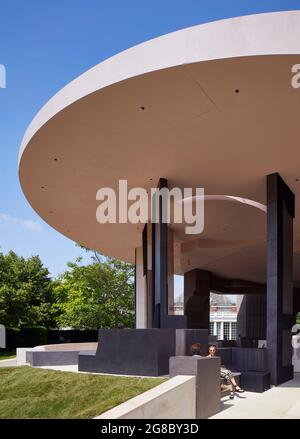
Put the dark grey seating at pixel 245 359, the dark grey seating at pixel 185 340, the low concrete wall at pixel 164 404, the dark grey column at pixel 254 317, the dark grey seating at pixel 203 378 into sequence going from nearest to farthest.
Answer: the low concrete wall at pixel 164 404, the dark grey seating at pixel 203 378, the dark grey seating at pixel 185 340, the dark grey seating at pixel 245 359, the dark grey column at pixel 254 317

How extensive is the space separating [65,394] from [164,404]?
265cm

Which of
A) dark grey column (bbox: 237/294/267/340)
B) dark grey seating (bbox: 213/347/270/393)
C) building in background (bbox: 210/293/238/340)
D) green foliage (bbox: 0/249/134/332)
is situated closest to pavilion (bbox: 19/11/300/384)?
dark grey seating (bbox: 213/347/270/393)

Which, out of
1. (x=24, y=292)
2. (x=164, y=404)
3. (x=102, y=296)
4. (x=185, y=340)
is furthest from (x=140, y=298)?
(x=164, y=404)

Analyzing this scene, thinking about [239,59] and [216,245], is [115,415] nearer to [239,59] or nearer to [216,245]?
[239,59]

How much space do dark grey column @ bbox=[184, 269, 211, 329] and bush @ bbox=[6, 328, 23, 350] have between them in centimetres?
1170

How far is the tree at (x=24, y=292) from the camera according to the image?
35812mm

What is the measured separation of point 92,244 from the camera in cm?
2755

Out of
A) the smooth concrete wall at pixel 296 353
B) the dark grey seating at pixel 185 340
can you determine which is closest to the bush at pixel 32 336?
the smooth concrete wall at pixel 296 353

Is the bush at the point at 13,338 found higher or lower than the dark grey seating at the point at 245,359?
lower

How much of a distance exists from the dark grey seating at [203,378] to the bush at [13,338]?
27529mm

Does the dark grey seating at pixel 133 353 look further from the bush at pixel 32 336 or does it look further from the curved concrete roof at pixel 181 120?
the bush at pixel 32 336

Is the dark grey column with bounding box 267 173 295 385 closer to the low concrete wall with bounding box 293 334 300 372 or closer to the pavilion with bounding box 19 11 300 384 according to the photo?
the pavilion with bounding box 19 11 300 384

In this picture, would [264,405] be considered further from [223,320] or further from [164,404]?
[223,320]
